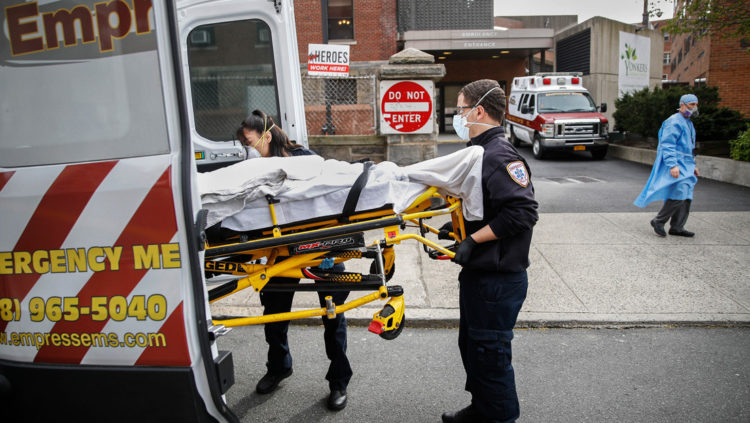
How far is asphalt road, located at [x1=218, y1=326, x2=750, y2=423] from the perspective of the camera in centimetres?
340

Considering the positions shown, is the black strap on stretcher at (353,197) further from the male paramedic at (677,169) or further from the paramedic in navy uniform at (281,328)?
the male paramedic at (677,169)

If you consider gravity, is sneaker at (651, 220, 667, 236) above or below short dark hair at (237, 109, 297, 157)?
below

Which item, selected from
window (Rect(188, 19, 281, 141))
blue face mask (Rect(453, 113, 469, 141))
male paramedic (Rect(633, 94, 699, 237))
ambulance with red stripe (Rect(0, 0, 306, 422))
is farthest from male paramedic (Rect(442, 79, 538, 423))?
male paramedic (Rect(633, 94, 699, 237))

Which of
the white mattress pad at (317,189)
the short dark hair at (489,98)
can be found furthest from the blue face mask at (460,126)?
the white mattress pad at (317,189)

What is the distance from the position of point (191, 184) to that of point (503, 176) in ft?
4.79

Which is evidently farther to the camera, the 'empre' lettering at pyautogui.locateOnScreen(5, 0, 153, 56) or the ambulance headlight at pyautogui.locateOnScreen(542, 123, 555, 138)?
the ambulance headlight at pyautogui.locateOnScreen(542, 123, 555, 138)

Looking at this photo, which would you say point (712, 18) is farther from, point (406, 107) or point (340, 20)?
point (340, 20)

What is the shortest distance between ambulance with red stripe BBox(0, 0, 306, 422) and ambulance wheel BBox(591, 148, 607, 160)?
15.5 meters

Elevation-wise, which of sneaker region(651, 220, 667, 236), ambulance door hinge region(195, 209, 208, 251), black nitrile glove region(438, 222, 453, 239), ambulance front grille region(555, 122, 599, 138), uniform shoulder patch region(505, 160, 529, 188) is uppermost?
uniform shoulder patch region(505, 160, 529, 188)

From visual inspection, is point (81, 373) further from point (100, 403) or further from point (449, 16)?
point (449, 16)

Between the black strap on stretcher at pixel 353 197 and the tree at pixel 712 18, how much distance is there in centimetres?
1111

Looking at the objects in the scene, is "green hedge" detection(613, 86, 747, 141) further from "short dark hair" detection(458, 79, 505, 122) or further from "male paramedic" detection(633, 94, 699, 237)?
"short dark hair" detection(458, 79, 505, 122)

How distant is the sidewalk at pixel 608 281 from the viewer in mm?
4746

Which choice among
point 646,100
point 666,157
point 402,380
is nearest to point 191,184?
point 402,380
